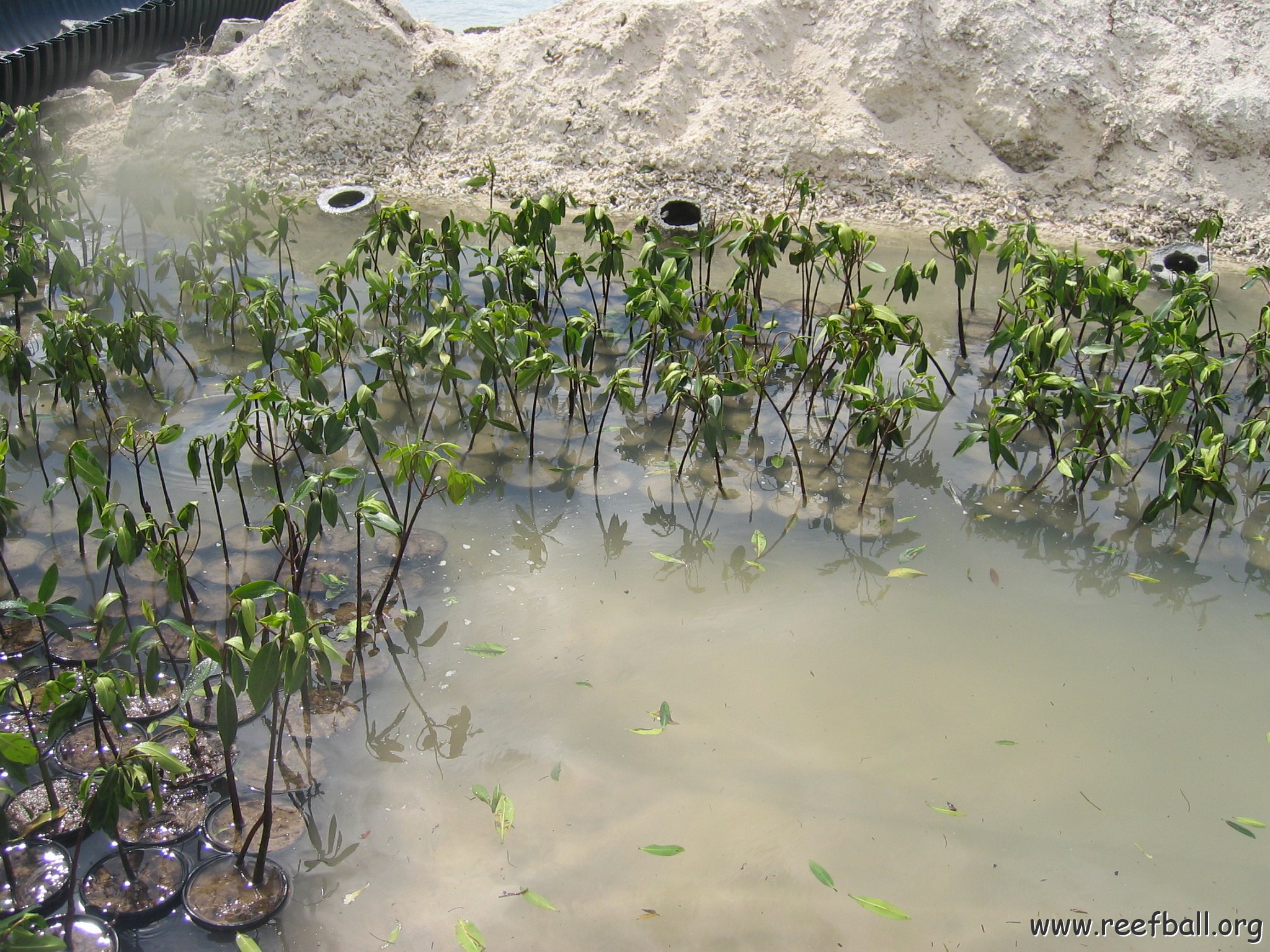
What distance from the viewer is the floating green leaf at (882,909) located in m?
2.41

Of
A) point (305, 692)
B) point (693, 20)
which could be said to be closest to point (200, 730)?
point (305, 692)

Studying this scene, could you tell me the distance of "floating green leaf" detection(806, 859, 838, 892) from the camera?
97.9 inches

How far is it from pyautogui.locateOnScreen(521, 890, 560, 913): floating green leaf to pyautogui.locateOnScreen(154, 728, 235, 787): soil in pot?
936 millimetres

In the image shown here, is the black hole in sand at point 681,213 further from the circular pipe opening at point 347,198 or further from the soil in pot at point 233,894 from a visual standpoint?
the soil in pot at point 233,894

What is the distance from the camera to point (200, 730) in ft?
9.27

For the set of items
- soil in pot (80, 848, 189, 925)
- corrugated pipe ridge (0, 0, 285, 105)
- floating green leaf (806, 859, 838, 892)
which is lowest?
floating green leaf (806, 859, 838, 892)

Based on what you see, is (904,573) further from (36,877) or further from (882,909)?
(36,877)

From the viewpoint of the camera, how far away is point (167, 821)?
2564 mm

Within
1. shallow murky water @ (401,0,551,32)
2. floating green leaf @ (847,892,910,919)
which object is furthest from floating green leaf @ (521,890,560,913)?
shallow murky water @ (401,0,551,32)

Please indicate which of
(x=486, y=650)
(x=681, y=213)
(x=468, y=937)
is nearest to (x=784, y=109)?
(x=681, y=213)

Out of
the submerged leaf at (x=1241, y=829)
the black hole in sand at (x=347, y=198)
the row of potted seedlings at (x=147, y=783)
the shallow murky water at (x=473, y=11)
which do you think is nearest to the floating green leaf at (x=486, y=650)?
the row of potted seedlings at (x=147, y=783)

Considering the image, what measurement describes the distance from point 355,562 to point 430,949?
5.15 ft

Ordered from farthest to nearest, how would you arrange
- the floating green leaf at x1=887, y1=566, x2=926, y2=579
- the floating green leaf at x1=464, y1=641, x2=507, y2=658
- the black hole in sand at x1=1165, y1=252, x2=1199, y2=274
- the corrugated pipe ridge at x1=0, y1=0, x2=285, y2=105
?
the corrugated pipe ridge at x1=0, y1=0, x2=285, y2=105 < the black hole in sand at x1=1165, y1=252, x2=1199, y2=274 < the floating green leaf at x1=887, y1=566, x2=926, y2=579 < the floating green leaf at x1=464, y1=641, x2=507, y2=658

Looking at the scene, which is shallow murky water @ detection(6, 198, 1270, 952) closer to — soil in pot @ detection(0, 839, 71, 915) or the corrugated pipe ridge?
soil in pot @ detection(0, 839, 71, 915)
